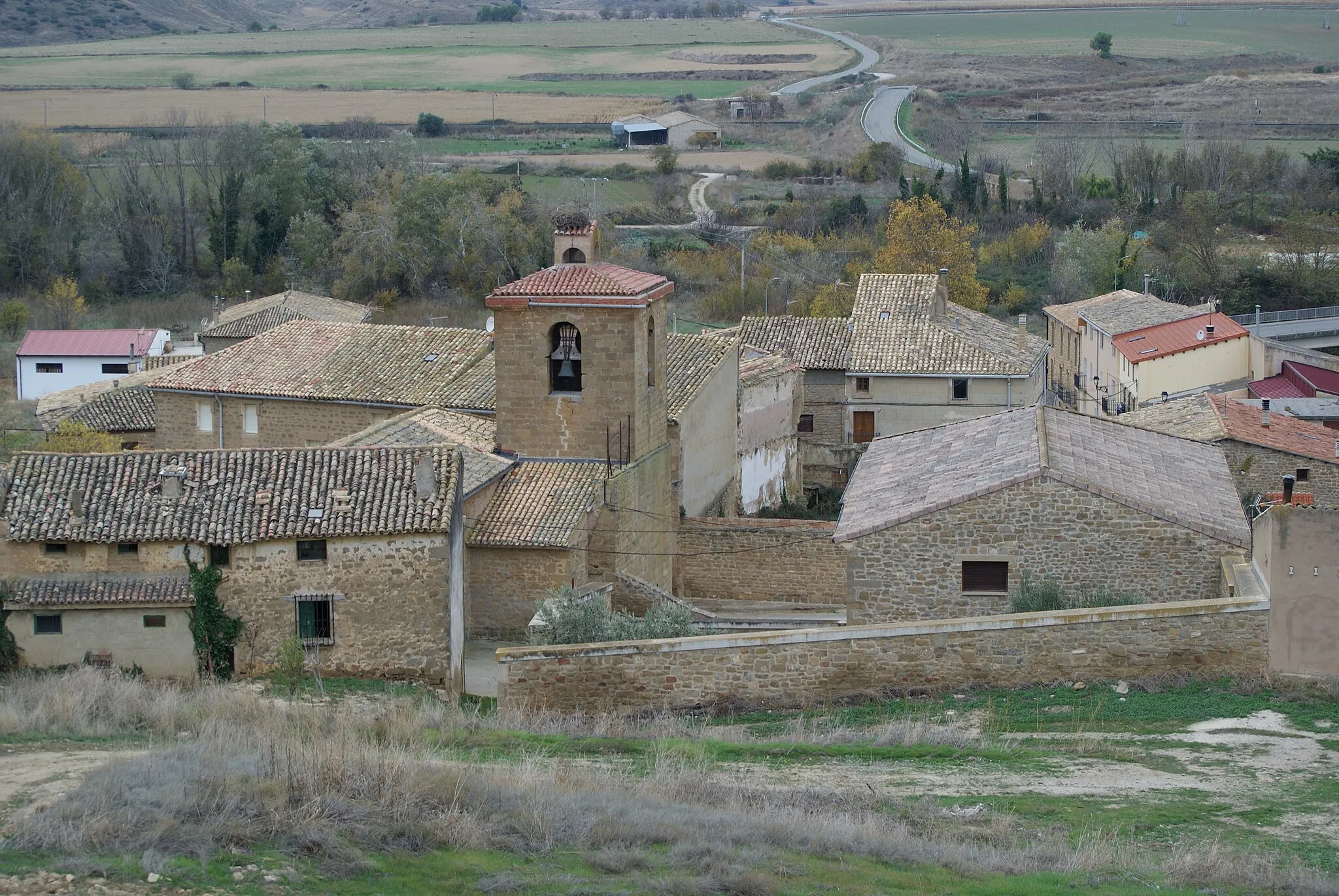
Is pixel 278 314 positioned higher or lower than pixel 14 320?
Answer: higher

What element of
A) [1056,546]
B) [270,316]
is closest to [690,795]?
[1056,546]

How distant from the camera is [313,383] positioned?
33281 mm

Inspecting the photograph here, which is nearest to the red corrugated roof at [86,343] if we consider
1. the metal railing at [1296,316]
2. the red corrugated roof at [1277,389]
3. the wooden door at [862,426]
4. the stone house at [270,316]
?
the stone house at [270,316]

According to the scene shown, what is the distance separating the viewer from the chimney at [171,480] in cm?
2197

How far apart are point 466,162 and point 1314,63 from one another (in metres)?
74.9

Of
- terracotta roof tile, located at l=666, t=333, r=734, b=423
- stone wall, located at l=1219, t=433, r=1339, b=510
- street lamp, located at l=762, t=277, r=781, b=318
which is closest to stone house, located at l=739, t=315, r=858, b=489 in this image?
terracotta roof tile, located at l=666, t=333, r=734, b=423

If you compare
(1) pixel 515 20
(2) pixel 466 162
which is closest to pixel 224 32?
(1) pixel 515 20

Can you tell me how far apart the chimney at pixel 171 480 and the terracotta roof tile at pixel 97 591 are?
113 cm

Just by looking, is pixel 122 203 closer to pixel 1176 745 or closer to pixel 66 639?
pixel 66 639

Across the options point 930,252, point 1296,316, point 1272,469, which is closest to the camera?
point 1272,469

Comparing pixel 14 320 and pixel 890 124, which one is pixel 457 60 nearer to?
pixel 890 124

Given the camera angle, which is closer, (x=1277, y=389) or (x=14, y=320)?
(x=1277, y=389)

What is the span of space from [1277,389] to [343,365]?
23.5 metres

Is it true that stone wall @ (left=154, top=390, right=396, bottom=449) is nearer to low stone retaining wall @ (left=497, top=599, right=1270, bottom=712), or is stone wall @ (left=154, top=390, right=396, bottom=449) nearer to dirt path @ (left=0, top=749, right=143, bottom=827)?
low stone retaining wall @ (left=497, top=599, right=1270, bottom=712)
